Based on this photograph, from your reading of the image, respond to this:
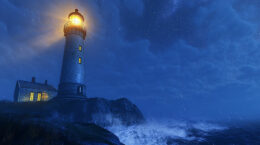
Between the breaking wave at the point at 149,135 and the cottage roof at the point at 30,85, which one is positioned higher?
the cottage roof at the point at 30,85

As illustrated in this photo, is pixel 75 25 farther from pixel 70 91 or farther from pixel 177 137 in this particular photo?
pixel 177 137

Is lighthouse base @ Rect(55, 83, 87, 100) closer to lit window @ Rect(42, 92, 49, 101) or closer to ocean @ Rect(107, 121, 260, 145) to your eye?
ocean @ Rect(107, 121, 260, 145)

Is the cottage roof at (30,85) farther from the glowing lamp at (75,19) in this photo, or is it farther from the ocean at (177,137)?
the ocean at (177,137)

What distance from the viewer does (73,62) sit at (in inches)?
1065

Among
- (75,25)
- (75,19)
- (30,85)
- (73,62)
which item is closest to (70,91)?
(73,62)

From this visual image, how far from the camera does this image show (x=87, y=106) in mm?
24922

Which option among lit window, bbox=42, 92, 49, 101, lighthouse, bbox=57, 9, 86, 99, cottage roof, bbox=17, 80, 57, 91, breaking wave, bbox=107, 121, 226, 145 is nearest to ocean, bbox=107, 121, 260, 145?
breaking wave, bbox=107, 121, 226, 145

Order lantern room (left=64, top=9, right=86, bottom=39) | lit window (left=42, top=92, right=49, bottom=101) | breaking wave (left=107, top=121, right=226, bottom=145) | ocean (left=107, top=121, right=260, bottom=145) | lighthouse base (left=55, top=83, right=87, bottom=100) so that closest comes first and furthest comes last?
breaking wave (left=107, top=121, right=226, bottom=145), ocean (left=107, top=121, right=260, bottom=145), lighthouse base (left=55, top=83, right=87, bottom=100), lantern room (left=64, top=9, right=86, bottom=39), lit window (left=42, top=92, right=49, bottom=101)

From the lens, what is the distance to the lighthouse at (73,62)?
25.9 meters

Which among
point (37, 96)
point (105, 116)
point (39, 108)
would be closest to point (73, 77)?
point (39, 108)

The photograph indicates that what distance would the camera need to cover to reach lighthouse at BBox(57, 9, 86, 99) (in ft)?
84.9

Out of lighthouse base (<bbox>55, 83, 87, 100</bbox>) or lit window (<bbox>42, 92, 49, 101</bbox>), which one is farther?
lit window (<bbox>42, 92, 49, 101</bbox>)

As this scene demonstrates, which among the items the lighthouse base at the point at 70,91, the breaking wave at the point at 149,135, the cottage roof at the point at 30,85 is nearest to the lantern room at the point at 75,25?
the lighthouse base at the point at 70,91

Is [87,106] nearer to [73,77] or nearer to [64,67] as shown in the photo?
[73,77]
